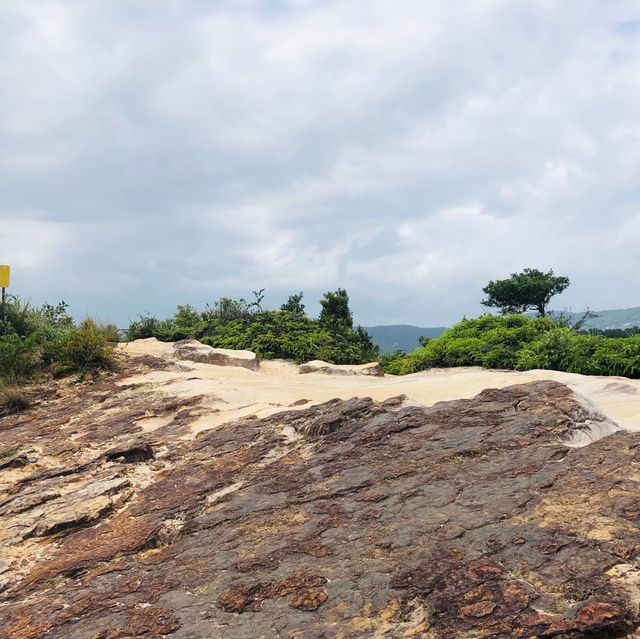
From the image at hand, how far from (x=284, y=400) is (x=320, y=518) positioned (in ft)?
12.4

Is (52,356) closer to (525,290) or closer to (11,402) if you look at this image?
(11,402)

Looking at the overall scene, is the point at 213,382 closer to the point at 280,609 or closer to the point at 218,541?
the point at 218,541

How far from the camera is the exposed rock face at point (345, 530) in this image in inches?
114

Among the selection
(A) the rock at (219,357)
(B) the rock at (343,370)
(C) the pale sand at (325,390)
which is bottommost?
(C) the pale sand at (325,390)

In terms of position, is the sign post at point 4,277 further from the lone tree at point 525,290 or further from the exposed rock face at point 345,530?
the lone tree at point 525,290

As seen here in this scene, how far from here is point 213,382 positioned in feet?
30.5

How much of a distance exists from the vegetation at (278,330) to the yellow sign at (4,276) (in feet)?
16.4

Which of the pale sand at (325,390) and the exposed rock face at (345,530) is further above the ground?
the pale sand at (325,390)

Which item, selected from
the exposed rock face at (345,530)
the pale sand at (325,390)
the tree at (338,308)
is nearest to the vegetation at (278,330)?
the tree at (338,308)

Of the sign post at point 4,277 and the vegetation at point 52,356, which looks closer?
the vegetation at point 52,356

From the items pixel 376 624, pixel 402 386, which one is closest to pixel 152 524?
pixel 376 624

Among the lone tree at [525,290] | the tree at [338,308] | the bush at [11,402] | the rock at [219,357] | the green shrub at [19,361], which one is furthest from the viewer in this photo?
the lone tree at [525,290]

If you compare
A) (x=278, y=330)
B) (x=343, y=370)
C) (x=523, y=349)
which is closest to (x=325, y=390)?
(x=343, y=370)

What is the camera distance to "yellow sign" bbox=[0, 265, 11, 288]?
1458 centimetres
